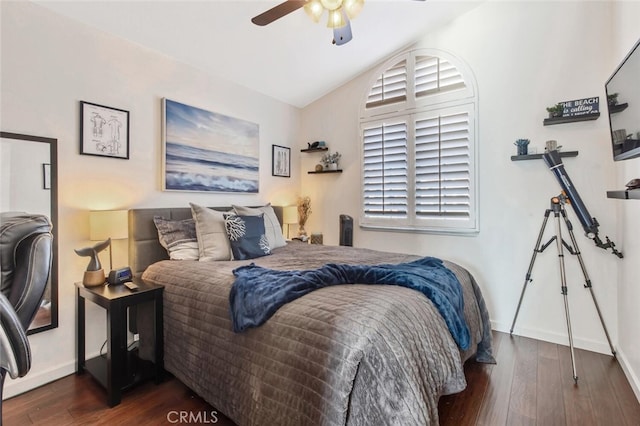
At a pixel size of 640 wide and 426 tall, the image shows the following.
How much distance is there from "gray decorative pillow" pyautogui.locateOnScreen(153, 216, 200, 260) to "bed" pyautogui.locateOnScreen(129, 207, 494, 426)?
1.12 feet

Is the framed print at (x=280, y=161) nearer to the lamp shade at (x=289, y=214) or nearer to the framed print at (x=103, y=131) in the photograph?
the lamp shade at (x=289, y=214)

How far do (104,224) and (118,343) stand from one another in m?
0.86

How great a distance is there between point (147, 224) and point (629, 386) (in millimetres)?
3704

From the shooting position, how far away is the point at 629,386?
2070 millimetres

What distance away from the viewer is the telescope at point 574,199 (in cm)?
250

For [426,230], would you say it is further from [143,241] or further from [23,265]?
[23,265]

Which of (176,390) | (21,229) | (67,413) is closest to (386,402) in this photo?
(21,229)

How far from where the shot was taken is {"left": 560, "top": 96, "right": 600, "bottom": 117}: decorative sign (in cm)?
254

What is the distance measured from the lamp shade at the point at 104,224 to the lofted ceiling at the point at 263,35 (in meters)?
1.43

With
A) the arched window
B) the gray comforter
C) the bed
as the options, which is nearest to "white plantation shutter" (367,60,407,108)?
the arched window

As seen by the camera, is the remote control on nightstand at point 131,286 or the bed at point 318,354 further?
the remote control on nightstand at point 131,286

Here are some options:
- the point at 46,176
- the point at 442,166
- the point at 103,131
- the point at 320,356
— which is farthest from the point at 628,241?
the point at 46,176

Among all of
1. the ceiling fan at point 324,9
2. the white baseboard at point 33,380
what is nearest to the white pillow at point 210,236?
the white baseboard at point 33,380

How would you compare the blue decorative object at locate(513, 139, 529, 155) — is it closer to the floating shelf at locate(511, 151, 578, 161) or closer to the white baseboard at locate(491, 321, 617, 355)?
the floating shelf at locate(511, 151, 578, 161)
